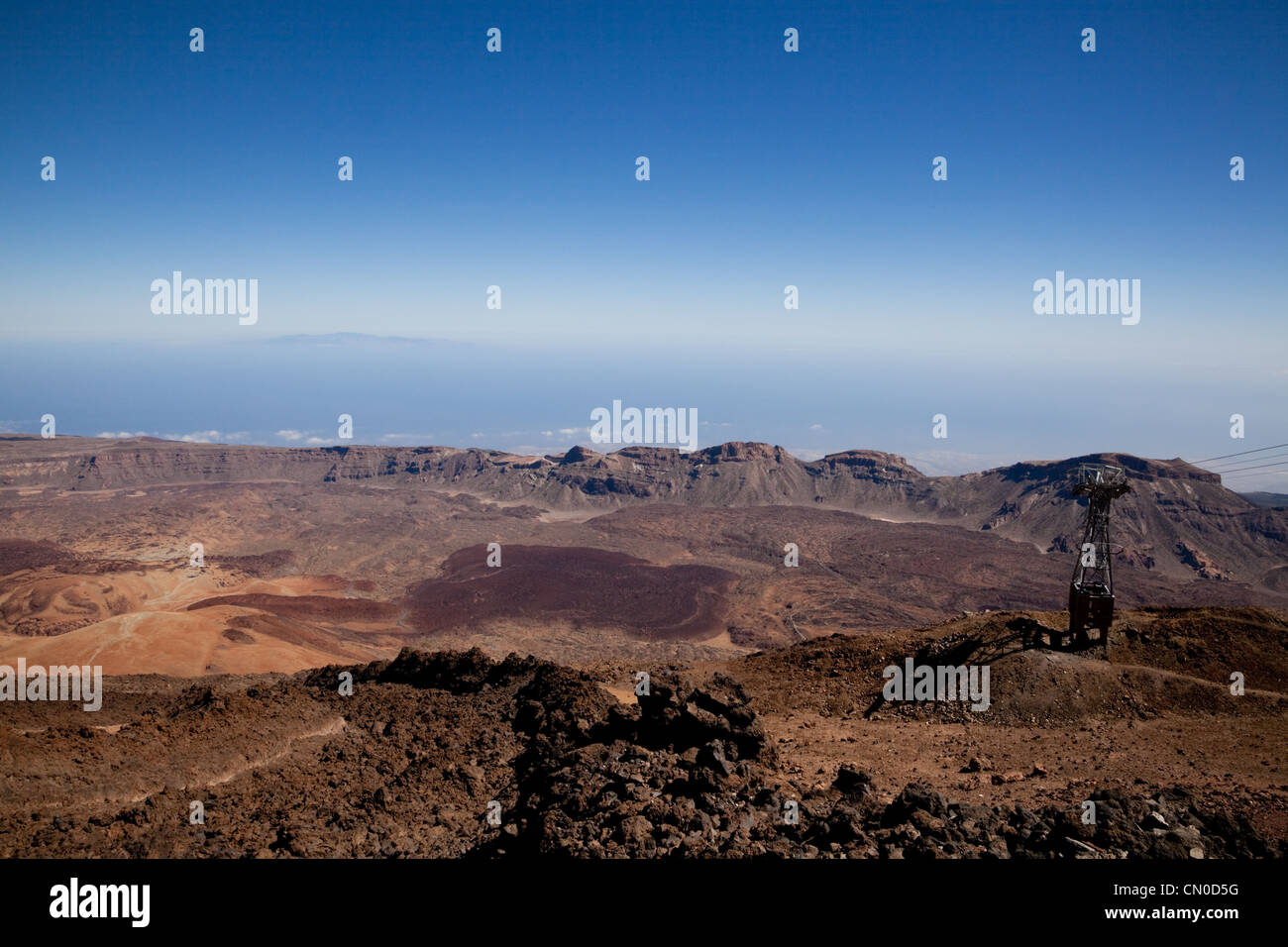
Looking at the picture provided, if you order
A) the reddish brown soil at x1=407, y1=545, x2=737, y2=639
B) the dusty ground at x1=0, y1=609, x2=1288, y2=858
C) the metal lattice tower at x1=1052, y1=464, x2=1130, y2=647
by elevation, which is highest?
the metal lattice tower at x1=1052, y1=464, x2=1130, y2=647

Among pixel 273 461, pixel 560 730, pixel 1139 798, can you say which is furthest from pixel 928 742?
pixel 273 461

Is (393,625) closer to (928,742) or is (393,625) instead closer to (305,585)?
(305,585)

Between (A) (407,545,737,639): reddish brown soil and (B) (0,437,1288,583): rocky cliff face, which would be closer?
(A) (407,545,737,639): reddish brown soil

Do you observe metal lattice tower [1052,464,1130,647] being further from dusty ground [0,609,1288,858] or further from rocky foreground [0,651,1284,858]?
rocky foreground [0,651,1284,858]

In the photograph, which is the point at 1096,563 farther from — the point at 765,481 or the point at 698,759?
the point at 765,481

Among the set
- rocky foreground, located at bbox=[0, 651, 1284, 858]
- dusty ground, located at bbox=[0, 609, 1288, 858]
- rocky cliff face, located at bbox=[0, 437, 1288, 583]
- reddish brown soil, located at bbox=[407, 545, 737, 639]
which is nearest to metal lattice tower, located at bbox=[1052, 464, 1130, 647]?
dusty ground, located at bbox=[0, 609, 1288, 858]

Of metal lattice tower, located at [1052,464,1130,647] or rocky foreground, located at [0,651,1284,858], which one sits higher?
metal lattice tower, located at [1052,464,1130,647]

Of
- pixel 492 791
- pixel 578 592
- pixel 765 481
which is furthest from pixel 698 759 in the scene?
pixel 765 481

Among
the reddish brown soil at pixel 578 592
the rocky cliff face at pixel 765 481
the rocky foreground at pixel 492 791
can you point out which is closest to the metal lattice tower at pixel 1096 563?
the rocky foreground at pixel 492 791
